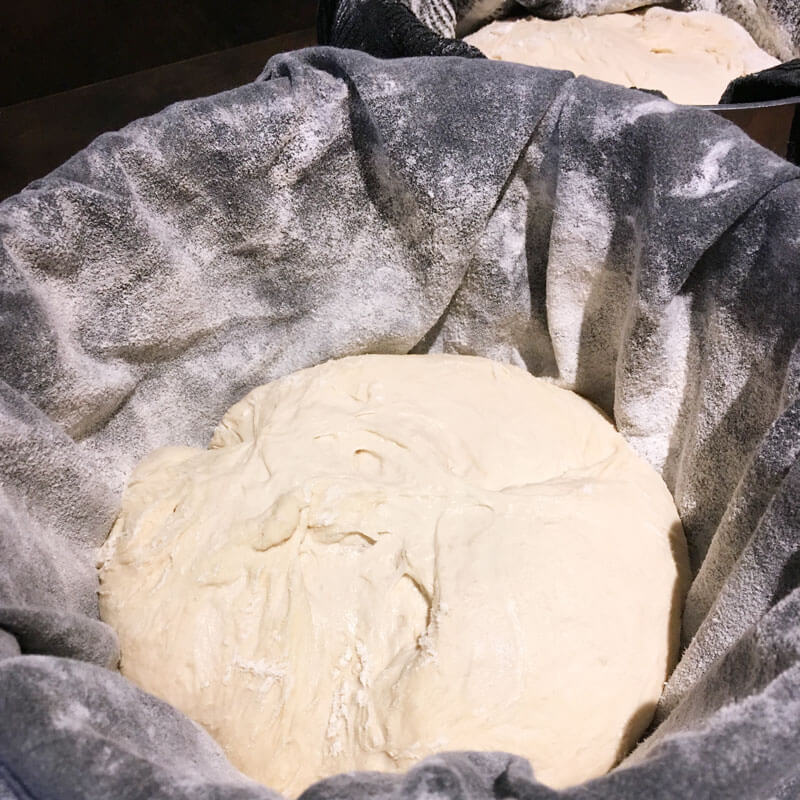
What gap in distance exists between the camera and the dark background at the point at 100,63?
4.55 feet

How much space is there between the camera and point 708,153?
74 cm

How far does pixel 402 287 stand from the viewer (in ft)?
3.07

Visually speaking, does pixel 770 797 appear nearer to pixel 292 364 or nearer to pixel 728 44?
pixel 292 364

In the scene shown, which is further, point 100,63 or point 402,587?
point 100,63

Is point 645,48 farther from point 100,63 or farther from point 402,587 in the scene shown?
point 402,587

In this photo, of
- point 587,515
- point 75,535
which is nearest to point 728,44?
point 587,515

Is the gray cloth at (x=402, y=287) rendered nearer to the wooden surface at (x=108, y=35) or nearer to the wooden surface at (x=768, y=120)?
the wooden surface at (x=768, y=120)

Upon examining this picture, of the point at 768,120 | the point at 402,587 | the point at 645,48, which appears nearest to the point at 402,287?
the point at 402,587

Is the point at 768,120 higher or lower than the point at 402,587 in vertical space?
higher

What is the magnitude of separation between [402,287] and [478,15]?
0.93 meters

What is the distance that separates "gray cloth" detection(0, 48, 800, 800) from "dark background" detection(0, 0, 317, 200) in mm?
766

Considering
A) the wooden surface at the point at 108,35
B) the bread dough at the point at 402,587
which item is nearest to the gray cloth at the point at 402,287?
the bread dough at the point at 402,587

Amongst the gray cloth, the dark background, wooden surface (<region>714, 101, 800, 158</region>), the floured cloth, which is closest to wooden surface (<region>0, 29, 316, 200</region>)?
the dark background

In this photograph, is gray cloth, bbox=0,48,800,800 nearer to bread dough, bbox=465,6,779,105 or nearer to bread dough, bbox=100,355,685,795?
bread dough, bbox=100,355,685,795
